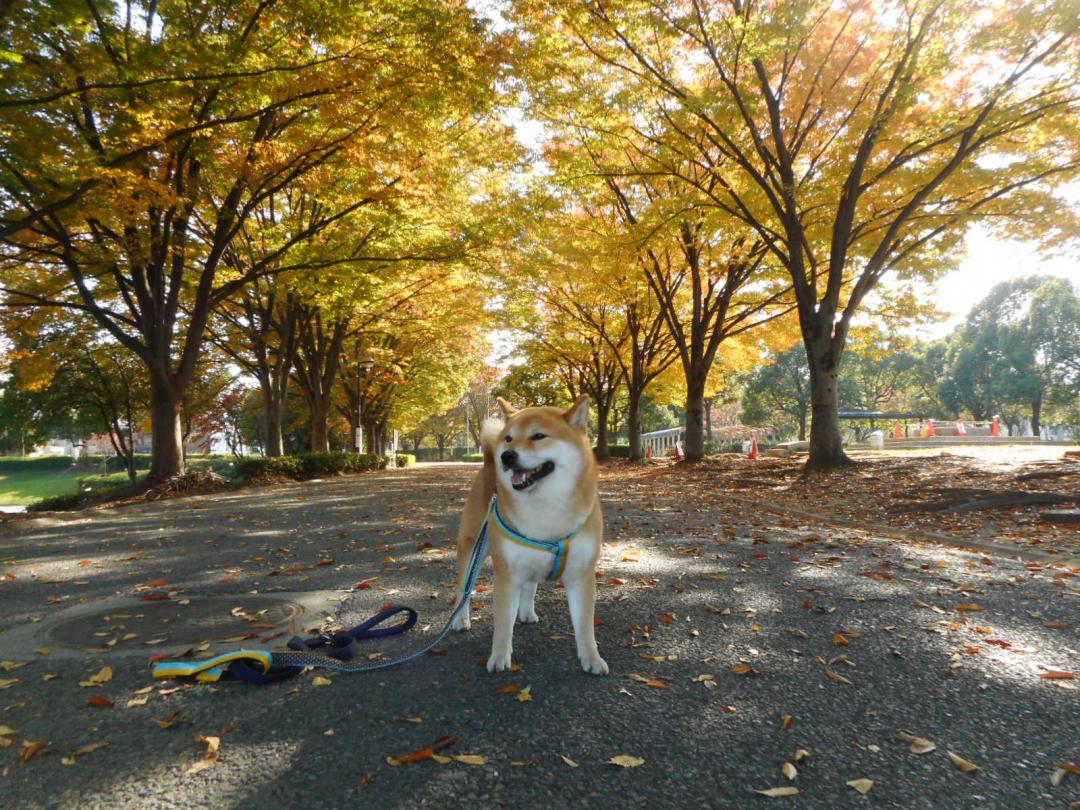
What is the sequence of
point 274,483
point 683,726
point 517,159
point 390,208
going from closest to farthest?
point 683,726, point 390,208, point 517,159, point 274,483

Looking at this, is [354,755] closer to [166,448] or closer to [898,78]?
[898,78]

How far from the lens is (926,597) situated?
4.02m

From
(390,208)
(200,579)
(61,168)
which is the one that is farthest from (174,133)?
(200,579)

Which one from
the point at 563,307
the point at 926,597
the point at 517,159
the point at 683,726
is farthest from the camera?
the point at 563,307

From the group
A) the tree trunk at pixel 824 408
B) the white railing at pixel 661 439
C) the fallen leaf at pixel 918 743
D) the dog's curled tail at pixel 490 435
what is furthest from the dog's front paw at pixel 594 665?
the white railing at pixel 661 439

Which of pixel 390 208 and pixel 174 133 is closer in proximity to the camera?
pixel 174 133

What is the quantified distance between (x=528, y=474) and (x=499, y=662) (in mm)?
1026

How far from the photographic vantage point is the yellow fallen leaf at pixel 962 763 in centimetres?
196

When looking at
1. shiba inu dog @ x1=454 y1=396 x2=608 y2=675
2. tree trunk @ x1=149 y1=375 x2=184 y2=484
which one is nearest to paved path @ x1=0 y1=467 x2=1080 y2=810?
shiba inu dog @ x1=454 y1=396 x2=608 y2=675

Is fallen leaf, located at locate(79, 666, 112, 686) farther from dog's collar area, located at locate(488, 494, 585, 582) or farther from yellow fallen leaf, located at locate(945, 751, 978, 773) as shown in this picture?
yellow fallen leaf, located at locate(945, 751, 978, 773)

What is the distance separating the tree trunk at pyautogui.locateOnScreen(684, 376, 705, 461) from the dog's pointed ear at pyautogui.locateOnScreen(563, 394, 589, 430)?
16.6 metres

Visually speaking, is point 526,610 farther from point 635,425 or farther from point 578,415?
point 635,425

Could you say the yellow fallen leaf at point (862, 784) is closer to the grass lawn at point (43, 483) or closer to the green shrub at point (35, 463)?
the grass lawn at point (43, 483)

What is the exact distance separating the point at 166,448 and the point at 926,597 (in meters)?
14.5
